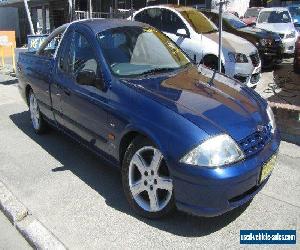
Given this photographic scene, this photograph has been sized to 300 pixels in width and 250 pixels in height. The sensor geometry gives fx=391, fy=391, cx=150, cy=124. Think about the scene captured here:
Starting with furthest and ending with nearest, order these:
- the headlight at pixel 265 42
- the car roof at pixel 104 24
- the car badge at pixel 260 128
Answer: the headlight at pixel 265 42
the car roof at pixel 104 24
the car badge at pixel 260 128

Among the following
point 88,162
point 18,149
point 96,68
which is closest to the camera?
point 96,68

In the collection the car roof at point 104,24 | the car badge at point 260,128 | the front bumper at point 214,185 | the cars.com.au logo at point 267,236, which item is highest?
the car roof at point 104,24

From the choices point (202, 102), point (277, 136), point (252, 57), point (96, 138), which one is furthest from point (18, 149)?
point (252, 57)

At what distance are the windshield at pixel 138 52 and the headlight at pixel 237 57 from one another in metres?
3.41

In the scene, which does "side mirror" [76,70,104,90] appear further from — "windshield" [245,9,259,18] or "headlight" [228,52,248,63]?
"windshield" [245,9,259,18]

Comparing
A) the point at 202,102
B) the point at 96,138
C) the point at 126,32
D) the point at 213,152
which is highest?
the point at 126,32

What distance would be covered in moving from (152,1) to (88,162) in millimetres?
15776

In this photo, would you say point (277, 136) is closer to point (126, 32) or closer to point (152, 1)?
point (126, 32)

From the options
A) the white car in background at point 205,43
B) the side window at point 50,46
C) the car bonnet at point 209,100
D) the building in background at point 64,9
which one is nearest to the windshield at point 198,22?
the white car in background at point 205,43

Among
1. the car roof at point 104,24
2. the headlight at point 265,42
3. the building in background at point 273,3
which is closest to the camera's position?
the car roof at point 104,24

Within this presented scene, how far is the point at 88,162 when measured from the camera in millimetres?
4855

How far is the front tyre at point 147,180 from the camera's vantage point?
335 centimetres

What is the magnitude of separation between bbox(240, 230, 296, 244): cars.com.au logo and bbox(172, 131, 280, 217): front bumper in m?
0.33

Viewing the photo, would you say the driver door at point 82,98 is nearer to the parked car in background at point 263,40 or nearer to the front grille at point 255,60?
the front grille at point 255,60
